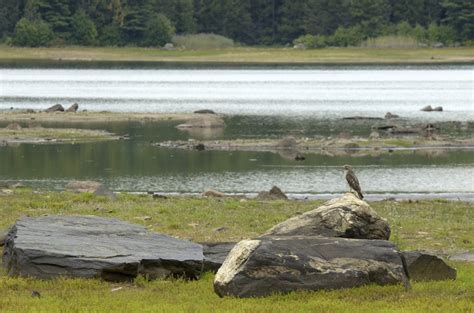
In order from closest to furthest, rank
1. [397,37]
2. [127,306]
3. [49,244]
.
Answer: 1. [127,306]
2. [49,244]
3. [397,37]

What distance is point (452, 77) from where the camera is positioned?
459 feet

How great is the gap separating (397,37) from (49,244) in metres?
164

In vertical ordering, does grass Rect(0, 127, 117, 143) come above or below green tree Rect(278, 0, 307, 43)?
above

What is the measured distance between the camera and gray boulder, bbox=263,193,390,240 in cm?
1838

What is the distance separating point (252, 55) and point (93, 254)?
160532mm

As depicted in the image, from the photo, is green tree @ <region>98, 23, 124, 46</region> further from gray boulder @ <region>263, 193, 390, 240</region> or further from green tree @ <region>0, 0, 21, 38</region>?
gray boulder @ <region>263, 193, 390, 240</region>

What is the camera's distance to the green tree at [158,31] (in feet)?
602

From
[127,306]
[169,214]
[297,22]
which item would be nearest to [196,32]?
[297,22]

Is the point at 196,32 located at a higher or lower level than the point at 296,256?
lower

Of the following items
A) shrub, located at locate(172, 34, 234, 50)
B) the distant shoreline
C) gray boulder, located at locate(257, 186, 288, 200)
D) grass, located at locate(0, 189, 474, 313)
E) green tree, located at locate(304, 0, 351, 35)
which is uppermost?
grass, located at locate(0, 189, 474, 313)

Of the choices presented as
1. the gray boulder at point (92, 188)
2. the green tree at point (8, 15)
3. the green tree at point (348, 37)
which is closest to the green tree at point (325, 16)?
the green tree at point (348, 37)

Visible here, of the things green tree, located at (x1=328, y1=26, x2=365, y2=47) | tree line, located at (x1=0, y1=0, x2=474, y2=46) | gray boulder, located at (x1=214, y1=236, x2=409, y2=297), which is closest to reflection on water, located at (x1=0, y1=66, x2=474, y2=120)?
green tree, located at (x1=328, y1=26, x2=365, y2=47)

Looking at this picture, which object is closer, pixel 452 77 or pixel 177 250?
pixel 177 250

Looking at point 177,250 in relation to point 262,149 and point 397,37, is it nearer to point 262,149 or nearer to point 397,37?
point 262,149
